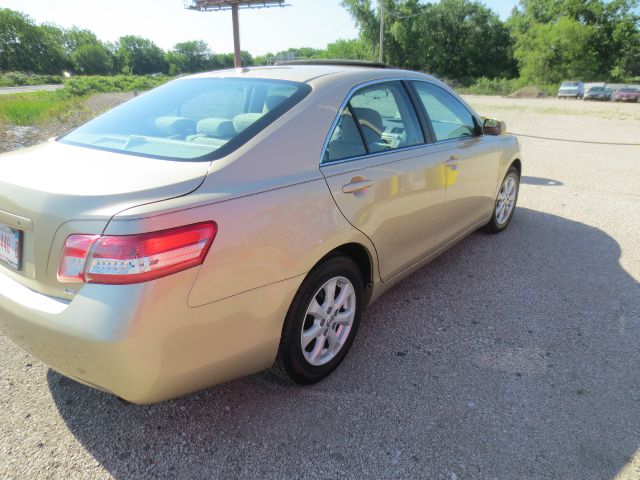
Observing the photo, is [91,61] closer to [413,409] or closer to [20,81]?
[20,81]

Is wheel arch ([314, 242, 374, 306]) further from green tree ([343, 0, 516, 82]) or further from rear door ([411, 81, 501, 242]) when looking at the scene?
green tree ([343, 0, 516, 82])

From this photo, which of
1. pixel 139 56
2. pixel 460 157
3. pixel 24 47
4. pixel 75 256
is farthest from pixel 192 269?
pixel 139 56

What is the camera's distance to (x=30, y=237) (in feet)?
5.94

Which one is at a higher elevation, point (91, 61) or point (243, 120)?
point (91, 61)

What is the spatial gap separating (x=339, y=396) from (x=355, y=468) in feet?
1.56

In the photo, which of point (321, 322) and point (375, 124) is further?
point (375, 124)

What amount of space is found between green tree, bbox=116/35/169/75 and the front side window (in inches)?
5001

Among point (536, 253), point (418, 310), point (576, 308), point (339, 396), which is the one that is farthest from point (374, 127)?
point (536, 253)

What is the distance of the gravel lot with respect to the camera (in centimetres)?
201

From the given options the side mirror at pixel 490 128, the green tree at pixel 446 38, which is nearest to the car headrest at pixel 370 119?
the side mirror at pixel 490 128

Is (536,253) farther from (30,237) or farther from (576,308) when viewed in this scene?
(30,237)

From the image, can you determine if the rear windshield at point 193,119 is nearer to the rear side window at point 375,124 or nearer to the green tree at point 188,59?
the rear side window at point 375,124

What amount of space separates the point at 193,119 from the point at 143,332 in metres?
1.30

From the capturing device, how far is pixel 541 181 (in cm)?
723
